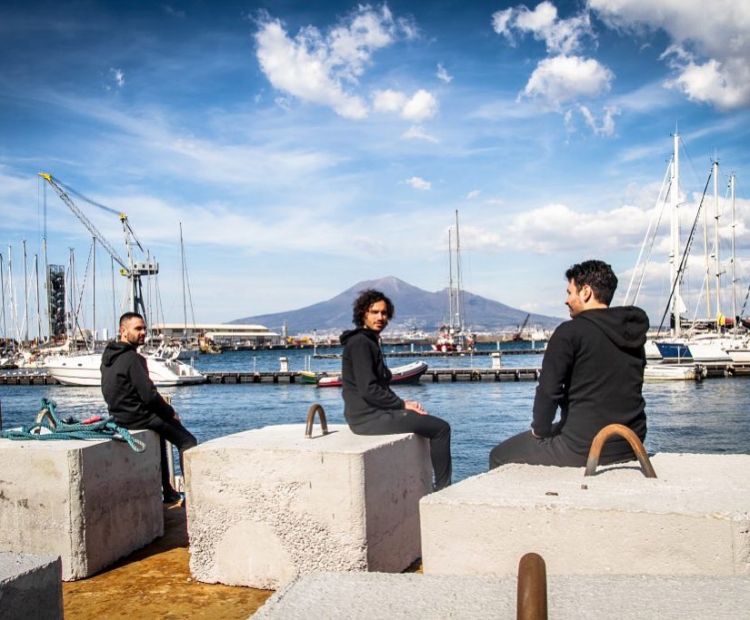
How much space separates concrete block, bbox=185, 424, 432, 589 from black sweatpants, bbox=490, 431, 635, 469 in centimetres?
73

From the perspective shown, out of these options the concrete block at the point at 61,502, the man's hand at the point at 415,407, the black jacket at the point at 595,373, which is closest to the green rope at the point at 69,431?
the concrete block at the point at 61,502

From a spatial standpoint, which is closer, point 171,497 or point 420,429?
point 420,429

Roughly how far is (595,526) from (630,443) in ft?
2.07

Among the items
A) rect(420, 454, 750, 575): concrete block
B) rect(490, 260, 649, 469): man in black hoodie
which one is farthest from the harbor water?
rect(420, 454, 750, 575): concrete block

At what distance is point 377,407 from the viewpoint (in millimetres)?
4805

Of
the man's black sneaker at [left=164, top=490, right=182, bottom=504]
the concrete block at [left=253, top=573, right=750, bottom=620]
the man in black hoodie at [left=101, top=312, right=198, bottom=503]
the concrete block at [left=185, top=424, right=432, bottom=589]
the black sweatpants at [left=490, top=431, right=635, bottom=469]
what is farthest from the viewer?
the man's black sneaker at [left=164, top=490, right=182, bottom=504]

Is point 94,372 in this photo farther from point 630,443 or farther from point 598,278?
point 630,443

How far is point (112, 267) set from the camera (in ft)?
240

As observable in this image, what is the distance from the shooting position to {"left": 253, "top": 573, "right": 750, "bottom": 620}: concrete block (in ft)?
5.89

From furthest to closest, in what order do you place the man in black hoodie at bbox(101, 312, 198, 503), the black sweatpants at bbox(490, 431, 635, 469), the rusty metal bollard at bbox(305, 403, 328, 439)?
the man in black hoodie at bbox(101, 312, 198, 503)
the rusty metal bollard at bbox(305, 403, 328, 439)
the black sweatpants at bbox(490, 431, 635, 469)

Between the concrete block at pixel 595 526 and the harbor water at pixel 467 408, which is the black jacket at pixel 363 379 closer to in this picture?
the concrete block at pixel 595 526

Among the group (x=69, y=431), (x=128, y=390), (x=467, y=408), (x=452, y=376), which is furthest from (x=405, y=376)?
(x=69, y=431)

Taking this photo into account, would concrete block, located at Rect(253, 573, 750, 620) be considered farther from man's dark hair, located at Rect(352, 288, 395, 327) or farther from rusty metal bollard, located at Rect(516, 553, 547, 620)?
man's dark hair, located at Rect(352, 288, 395, 327)

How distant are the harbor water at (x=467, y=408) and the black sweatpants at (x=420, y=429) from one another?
12395 millimetres
